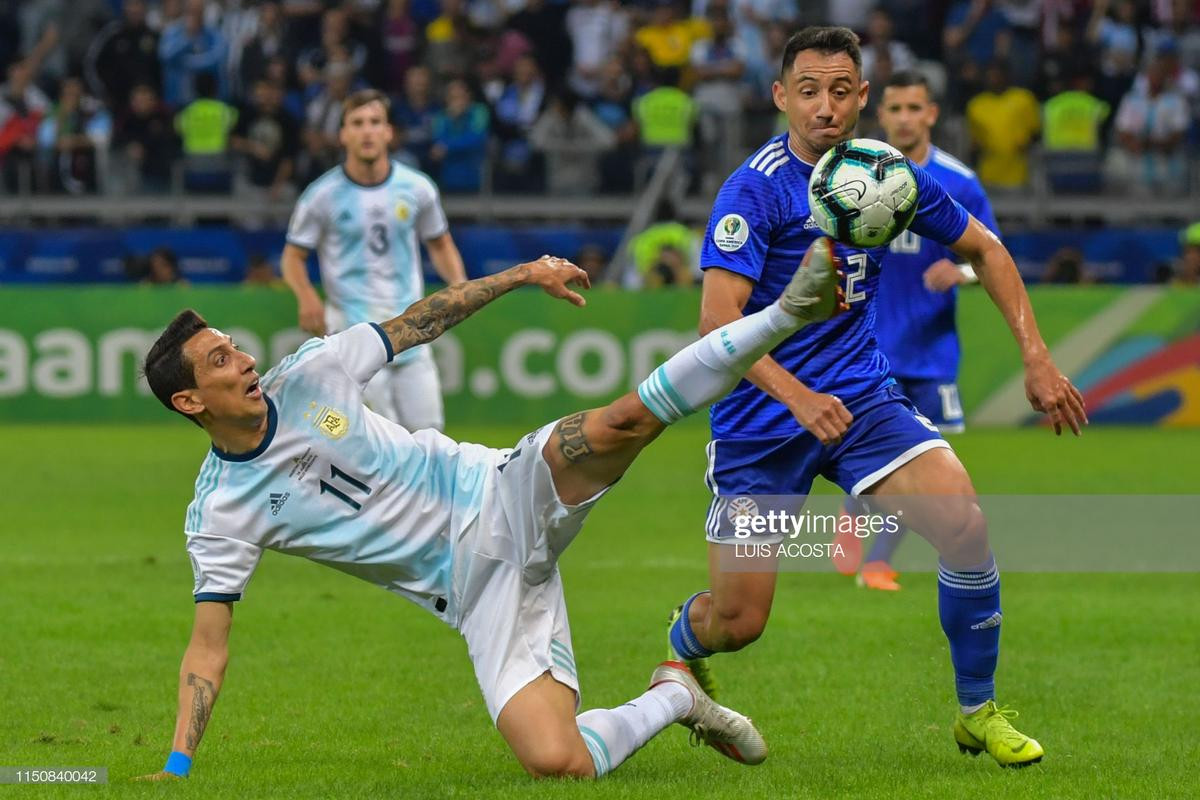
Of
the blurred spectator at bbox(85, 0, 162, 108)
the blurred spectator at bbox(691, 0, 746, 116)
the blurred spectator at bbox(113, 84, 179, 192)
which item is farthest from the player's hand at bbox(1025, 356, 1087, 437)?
the blurred spectator at bbox(85, 0, 162, 108)

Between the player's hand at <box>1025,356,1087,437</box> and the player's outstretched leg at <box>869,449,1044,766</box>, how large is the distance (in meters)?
0.40

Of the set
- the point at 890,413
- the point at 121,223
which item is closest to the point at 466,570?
the point at 890,413

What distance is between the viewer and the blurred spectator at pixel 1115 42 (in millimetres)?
21984

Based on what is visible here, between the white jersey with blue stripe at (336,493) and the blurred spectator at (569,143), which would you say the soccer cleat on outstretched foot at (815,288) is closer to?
the white jersey with blue stripe at (336,493)

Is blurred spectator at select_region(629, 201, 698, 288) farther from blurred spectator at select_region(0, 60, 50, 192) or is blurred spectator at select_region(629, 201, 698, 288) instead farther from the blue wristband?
the blue wristband

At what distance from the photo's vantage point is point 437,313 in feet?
21.0

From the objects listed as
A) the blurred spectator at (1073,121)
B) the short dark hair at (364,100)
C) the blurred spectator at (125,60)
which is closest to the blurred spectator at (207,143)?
the blurred spectator at (125,60)

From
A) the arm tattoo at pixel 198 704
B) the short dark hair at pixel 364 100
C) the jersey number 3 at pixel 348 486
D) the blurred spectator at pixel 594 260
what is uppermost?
the short dark hair at pixel 364 100

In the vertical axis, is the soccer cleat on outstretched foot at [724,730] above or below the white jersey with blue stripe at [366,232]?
below

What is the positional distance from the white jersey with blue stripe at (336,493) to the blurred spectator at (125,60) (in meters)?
17.0

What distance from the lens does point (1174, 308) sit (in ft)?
60.0

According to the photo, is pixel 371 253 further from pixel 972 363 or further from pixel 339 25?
pixel 339 25

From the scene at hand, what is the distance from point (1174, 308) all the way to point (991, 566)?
1290cm

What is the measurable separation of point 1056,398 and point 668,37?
56.1ft
